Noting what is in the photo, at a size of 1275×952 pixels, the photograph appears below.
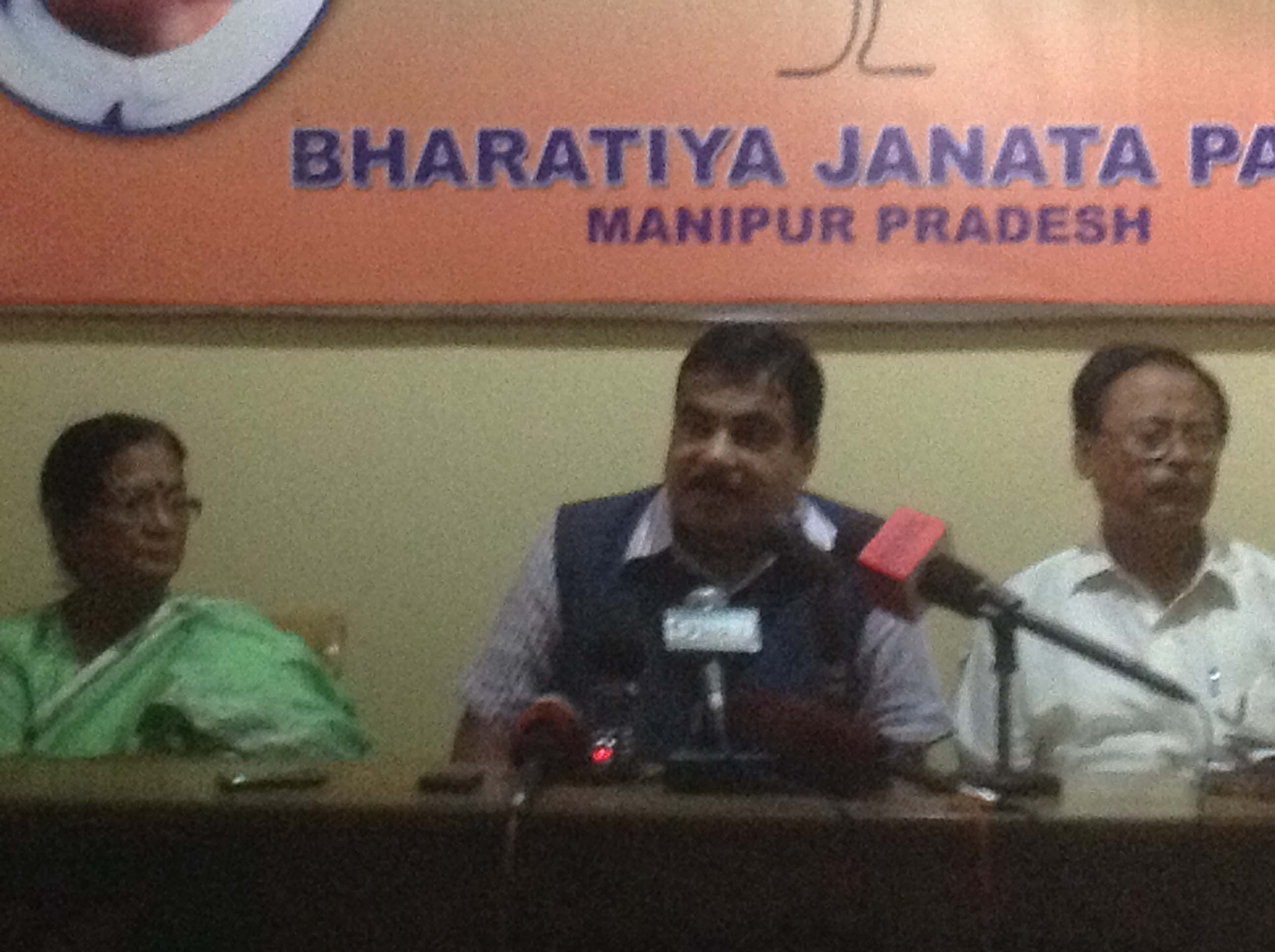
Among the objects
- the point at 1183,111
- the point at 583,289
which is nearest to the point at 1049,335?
the point at 1183,111

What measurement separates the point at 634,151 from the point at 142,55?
60 centimetres

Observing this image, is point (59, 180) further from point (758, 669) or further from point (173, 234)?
point (758, 669)

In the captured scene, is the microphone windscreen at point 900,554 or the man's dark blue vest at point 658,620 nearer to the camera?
the microphone windscreen at point 900,554

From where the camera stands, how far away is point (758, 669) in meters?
1.35

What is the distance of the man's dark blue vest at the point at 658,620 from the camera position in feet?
4.49

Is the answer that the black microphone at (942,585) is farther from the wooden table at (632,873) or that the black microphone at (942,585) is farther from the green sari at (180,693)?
the green sari at (180,693)

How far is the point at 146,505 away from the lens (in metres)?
1.65

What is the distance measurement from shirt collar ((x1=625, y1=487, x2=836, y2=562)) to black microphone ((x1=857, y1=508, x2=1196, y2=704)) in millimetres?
328

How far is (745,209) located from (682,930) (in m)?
0.85

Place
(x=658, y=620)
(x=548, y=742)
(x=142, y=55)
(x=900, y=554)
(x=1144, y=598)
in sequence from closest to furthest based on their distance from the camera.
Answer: (x=900, y=554) → (x=548, y=742) → (x=658, y=620) → (x=1144, y=598) → (x=142, y=55)

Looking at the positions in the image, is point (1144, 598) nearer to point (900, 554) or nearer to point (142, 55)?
point (900, 554)

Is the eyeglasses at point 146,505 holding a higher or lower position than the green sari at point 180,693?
higher

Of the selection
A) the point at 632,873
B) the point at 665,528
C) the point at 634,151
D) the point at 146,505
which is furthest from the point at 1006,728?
the point at 146,505

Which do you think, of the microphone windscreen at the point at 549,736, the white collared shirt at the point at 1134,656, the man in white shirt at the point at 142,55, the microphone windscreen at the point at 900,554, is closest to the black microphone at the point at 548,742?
the microphone windscreen at the point at 549,736
